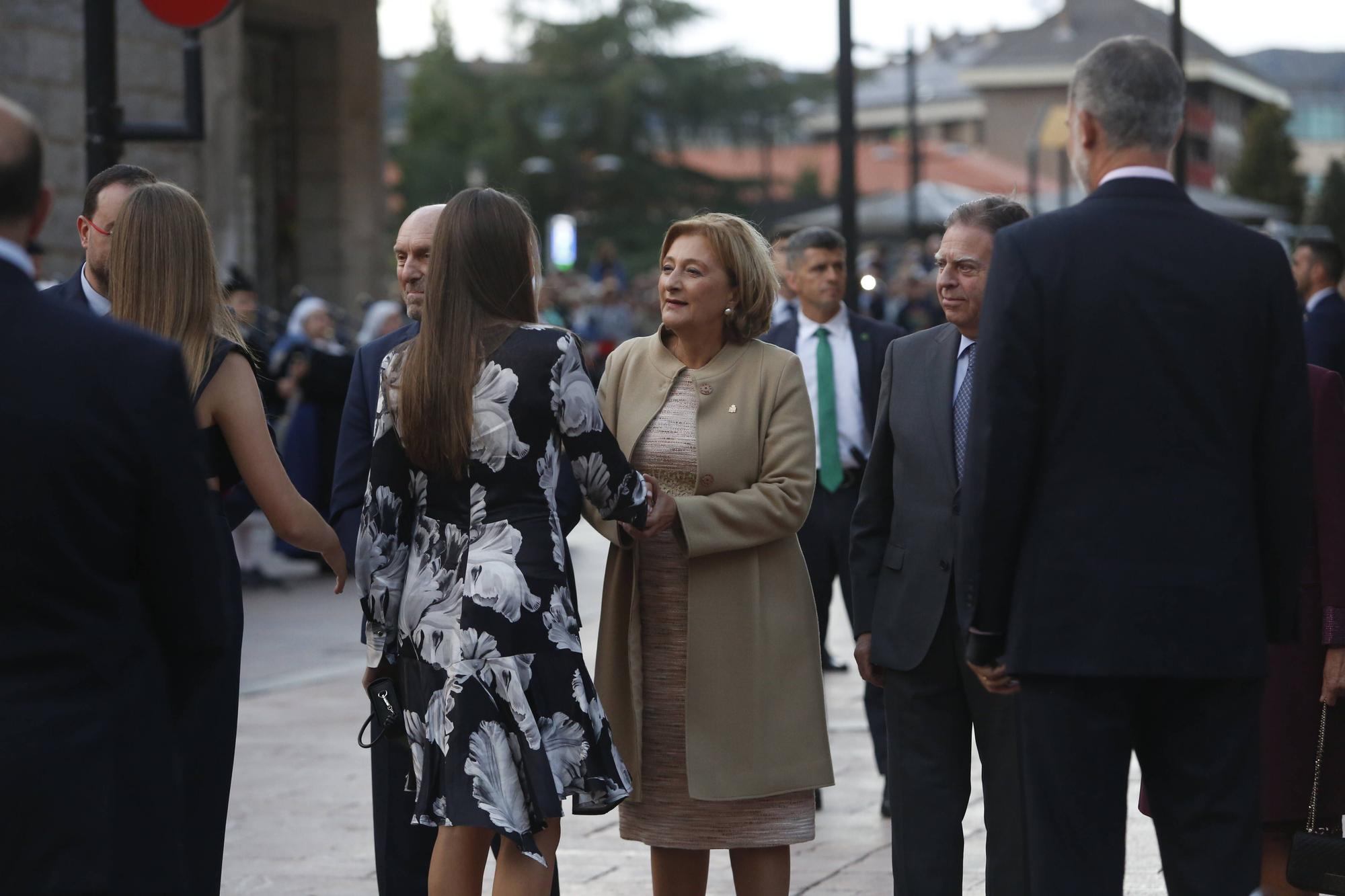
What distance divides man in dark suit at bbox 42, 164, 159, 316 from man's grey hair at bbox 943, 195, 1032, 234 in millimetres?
2002

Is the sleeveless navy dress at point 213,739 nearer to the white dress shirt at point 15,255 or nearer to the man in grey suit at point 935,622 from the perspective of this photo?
the white dress shirt at point 15,255

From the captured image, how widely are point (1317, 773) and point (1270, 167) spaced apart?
260 ft

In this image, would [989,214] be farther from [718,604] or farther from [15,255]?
[15,255]

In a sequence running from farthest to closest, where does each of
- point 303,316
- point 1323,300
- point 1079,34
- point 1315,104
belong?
point 1315,104, point 1079,34, point 303,316, point 1323,300

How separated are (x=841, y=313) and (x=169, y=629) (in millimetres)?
5227

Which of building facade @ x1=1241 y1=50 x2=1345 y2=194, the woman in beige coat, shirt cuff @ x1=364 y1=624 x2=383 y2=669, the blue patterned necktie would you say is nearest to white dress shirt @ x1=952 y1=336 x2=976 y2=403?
the blue patterned necktie

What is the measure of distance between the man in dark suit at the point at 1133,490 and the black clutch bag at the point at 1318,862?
99 cm

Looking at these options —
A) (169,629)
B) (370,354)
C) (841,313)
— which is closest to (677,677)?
(370,354)

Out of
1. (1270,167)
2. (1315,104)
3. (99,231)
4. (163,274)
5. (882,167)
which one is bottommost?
(163,274)

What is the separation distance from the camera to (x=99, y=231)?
4.67 m

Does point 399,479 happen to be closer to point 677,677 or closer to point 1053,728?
point 677,677

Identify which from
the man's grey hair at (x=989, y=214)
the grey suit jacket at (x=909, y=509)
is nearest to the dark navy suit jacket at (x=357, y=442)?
the grey suit jacket at (x=909, y=509)

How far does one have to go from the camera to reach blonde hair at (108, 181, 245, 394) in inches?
163

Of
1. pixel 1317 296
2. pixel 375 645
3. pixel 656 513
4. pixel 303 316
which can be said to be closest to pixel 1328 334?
pixel 1317 296
